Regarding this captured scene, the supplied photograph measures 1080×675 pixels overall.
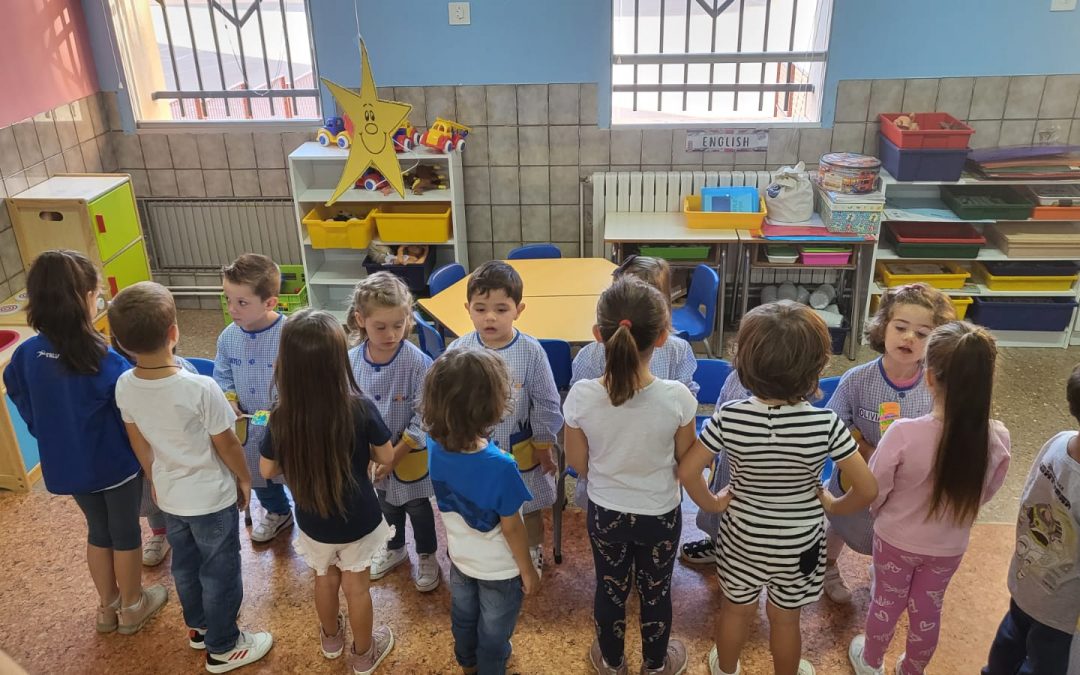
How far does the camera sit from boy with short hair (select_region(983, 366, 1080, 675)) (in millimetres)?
1862

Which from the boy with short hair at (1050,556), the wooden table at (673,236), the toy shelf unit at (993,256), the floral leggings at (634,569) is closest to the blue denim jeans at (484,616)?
the floral leggings at (634,569)

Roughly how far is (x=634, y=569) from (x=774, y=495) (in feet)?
1.64

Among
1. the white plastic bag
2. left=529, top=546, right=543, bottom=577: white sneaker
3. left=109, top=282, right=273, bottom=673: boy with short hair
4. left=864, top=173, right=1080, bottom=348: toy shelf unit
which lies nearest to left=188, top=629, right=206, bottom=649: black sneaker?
left=109, top=282, right=273, bottom=673: boy with short hair

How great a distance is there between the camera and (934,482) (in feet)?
6.52

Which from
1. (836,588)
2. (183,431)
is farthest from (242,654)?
(836,588)

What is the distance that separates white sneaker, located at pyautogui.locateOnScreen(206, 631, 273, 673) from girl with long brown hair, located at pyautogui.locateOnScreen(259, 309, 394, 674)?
47 cm

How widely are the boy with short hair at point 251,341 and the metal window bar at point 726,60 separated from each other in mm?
2773

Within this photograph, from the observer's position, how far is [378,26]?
15.3 ft

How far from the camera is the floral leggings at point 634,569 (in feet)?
6.91

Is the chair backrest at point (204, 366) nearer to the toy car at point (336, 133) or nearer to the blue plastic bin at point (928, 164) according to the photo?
the toy car at point (336, 133)

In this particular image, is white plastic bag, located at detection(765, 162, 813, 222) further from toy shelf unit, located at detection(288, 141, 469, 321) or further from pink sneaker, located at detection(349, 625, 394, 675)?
pink sneaker, located at detection(349, 625, 394, 675)

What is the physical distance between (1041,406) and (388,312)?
334 centimetres

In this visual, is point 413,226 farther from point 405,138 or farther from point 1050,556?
point 1050,556

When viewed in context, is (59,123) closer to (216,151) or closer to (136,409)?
(216,151)
